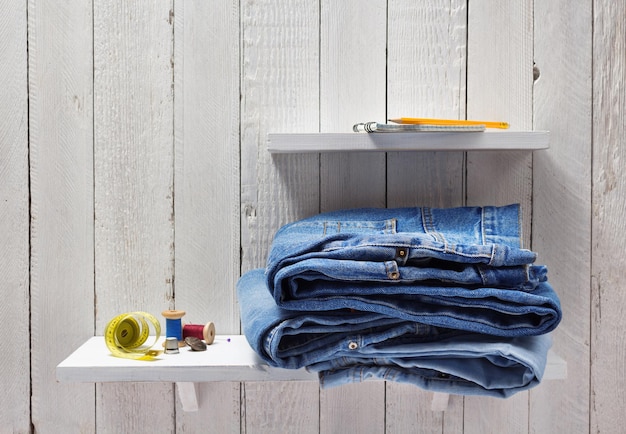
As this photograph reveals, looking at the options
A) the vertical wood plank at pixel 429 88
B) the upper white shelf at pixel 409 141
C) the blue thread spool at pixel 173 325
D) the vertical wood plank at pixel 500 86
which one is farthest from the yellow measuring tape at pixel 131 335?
the vertical wood plank at pixel 500 86

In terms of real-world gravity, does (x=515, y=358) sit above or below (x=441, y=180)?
below

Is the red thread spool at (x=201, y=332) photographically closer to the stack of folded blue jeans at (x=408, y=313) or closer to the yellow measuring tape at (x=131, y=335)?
the yellow measuring tape at (x=131, y=335)

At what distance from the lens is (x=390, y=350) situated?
84cm

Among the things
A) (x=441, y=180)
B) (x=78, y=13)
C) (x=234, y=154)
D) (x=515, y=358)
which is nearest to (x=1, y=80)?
(x=78, y=13)

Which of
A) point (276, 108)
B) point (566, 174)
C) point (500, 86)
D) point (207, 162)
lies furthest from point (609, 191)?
point (207, 162)

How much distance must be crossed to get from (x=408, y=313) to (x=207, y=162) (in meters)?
0.45

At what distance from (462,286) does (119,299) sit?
0.58m

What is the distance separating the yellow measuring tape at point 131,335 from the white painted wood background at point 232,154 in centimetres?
7

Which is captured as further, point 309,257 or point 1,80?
point 1,80

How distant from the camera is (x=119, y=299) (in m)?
1.08

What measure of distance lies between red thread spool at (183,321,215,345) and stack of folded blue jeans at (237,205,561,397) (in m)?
0.15

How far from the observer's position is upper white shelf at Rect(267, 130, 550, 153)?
37.6 inches

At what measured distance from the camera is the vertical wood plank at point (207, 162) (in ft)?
3.52

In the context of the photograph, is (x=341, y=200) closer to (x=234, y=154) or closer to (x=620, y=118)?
(x=234, y=154)
